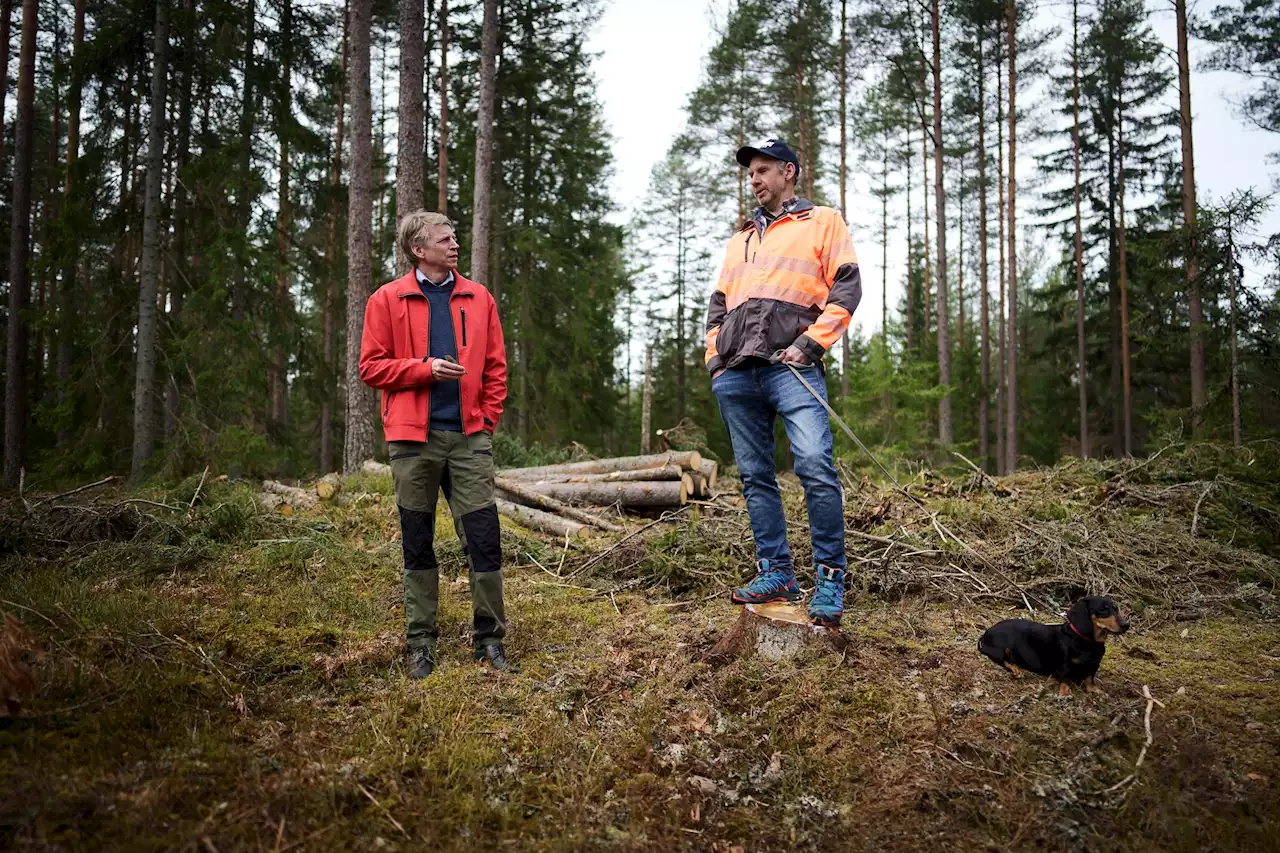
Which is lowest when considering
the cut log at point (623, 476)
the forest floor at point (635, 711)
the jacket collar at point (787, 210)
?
the forest floor at point (635, 711)

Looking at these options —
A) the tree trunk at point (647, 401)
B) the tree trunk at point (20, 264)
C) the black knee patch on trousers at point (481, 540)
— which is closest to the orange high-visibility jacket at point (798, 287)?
the black knee patch on trousers at point (481, 540)

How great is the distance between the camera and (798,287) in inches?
146

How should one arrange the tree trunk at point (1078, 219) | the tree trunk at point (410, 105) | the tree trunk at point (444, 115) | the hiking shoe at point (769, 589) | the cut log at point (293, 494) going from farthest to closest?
the tree trunk at point (1078, 219) → the tree trunk at point (444, 115) → the tree trunk at point (410, 105) → the cut log at point (293, 494) → the hiking shoe at point (769, 589)

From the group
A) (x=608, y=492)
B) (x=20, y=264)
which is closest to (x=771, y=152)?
(x=608, y=492)

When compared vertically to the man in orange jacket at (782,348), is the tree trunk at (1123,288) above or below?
above

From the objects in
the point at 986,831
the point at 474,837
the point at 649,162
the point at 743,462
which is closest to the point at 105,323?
the point at 743,462

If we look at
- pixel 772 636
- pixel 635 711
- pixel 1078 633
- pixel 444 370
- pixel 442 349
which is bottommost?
pixel 635 711

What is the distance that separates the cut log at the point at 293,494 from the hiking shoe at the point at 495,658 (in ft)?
16.8

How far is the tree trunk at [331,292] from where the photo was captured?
13.7 meters

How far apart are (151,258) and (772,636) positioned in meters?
11.1

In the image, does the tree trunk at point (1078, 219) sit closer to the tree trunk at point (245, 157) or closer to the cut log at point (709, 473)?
the cut log at point (709, 473)

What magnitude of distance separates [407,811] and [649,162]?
28.3 meters

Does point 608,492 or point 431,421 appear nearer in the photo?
point 431,421

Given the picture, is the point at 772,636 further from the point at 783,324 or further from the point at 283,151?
the point at 283,151
